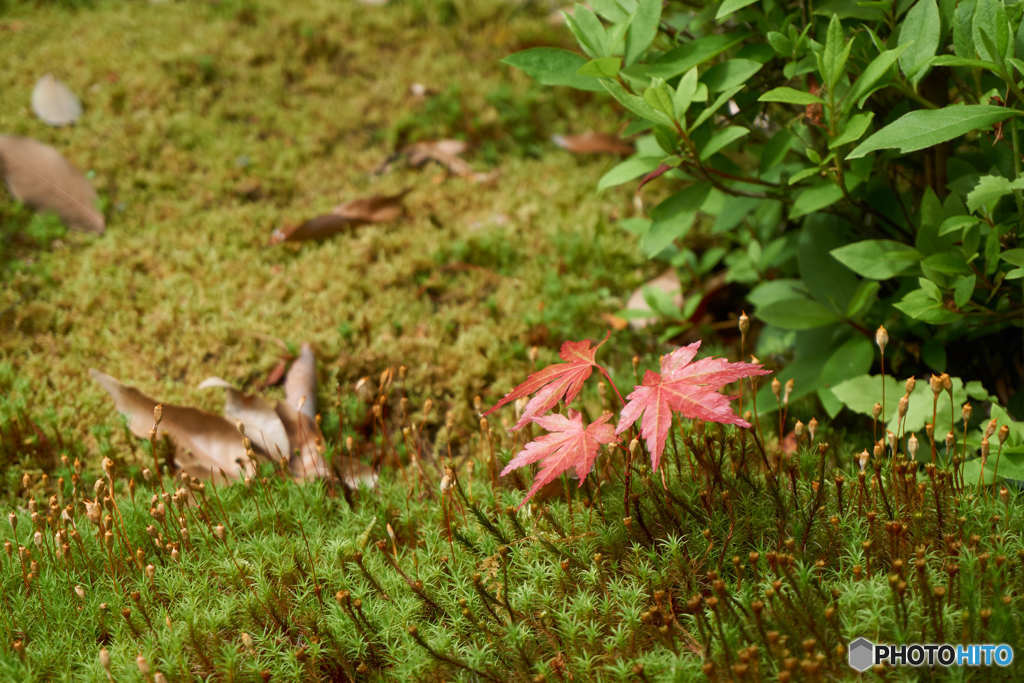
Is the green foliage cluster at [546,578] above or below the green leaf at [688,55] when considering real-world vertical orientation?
A: below

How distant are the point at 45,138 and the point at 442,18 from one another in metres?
2.84

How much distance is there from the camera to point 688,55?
2.65 metres

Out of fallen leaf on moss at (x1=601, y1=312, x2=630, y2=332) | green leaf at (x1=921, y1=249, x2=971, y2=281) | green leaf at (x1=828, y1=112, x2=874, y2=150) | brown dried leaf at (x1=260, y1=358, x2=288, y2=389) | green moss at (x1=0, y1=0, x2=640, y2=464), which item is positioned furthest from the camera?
fallen leaf on moss at (x1=601, y1=312, x2=630, y2=332)

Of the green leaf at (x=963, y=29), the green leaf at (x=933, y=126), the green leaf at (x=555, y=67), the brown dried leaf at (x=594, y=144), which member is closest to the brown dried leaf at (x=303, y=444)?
the green leaf at (x=555, y=67)

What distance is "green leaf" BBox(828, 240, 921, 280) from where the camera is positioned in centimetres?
256

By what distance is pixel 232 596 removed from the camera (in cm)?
234

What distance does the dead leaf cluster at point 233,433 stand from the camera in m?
2.96

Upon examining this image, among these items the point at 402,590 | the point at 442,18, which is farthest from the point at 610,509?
the point at 442,18

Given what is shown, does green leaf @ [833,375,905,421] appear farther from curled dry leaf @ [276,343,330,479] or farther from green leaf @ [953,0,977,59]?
curled dry leaf @ [276,343,330,479]

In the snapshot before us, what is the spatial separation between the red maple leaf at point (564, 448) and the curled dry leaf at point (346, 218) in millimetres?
2282

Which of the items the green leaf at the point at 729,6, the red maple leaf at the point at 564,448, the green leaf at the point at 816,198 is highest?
the green leaf at the point at 729,6

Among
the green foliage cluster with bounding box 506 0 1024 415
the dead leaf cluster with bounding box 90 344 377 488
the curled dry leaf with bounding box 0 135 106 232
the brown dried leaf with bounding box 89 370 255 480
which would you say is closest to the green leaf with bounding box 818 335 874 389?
the green foliage cluster with bounding box 506 0 1024 415

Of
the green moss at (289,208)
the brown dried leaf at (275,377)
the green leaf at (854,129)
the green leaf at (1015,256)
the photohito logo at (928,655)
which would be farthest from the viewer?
the green moss at (289,208)

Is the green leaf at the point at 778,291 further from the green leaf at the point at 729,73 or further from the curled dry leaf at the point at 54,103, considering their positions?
the curled dry leaf at the point at 54,103
